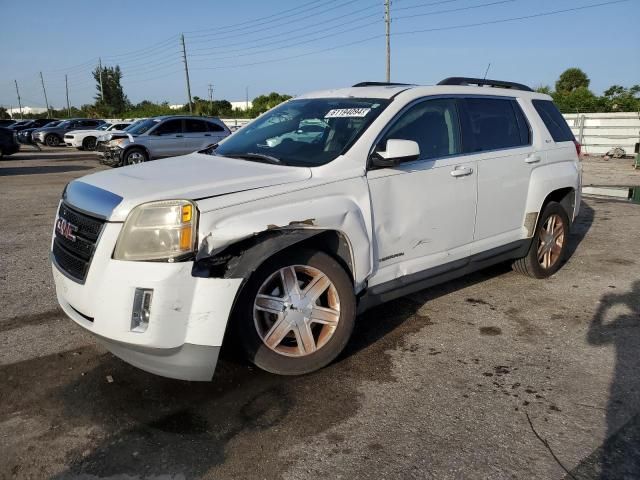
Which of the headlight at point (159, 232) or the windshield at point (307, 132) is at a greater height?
the windshield at point (307, 132)

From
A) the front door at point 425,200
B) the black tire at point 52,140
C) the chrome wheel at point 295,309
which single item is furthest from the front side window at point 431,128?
the black tire at point 52,140

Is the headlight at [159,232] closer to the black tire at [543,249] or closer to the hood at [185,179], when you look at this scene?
the hood at [185,179]

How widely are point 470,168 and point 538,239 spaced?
1.40 meters

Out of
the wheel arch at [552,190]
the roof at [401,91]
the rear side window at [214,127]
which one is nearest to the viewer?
the roof at [401,91]

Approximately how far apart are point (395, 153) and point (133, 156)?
13.9 meters

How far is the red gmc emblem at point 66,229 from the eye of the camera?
305 centimetres

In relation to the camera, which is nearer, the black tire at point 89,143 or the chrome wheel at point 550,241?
the chrome wheel at point 550,241

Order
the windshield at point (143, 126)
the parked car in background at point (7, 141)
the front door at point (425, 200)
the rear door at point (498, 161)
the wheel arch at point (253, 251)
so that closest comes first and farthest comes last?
the wheel arch at point (253, 251) → the front door at point (425, 200) → the rear door at point (498, 161) → the windshield at point (143, 126) → the parked car in background at point (7, 141)

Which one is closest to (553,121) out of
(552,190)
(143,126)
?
(552,190)

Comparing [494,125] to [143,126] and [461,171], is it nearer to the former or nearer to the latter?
[461,171]

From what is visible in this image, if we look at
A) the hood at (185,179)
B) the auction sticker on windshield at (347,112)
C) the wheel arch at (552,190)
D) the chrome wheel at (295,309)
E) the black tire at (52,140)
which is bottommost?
the black tire at (52,140)

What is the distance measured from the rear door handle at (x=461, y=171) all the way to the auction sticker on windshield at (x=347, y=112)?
809mm

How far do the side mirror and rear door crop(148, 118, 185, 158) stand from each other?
1355cm

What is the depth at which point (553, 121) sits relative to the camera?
5.22m
